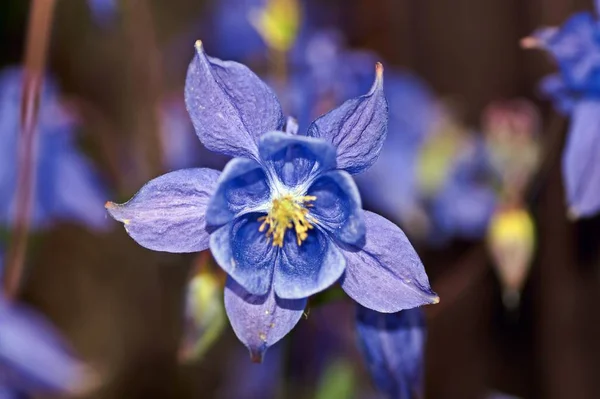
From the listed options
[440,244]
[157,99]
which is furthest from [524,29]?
[157,99]


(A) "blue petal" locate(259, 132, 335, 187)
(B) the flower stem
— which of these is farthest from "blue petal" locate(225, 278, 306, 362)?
(B) the flower stem

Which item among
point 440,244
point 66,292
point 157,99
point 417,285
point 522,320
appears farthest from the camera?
point 66,292

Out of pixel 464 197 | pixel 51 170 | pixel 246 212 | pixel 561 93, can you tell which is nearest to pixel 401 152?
pixel 464 197

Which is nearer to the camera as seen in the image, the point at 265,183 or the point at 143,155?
the point at 265,183

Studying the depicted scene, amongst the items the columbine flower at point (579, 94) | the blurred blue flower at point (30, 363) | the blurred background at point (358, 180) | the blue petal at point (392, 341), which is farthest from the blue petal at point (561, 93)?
the blurred blue flower at point (30, 363)

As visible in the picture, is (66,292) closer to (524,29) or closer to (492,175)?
(492,175)

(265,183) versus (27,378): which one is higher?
(265,183)

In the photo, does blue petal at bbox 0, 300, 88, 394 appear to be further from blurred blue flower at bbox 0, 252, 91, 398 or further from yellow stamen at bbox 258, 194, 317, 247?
yellow stamen at bbox 258, 194, 317, 247

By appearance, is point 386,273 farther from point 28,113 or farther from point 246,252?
point 28,113
